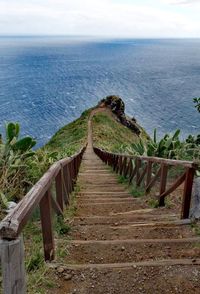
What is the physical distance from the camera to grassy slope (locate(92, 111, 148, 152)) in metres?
35.5

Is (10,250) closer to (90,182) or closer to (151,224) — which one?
(151,224)

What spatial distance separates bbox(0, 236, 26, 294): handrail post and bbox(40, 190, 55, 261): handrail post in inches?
55.5

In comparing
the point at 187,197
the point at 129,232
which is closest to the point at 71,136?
the point at 187,197

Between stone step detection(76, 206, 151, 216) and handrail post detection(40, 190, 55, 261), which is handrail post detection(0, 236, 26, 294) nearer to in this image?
handrail post detection(40, 190, 55, 261)

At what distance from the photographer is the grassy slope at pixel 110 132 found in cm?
3550

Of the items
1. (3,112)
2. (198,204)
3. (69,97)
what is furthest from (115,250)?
(69,97)

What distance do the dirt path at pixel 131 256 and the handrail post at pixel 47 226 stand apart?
0.17 meters

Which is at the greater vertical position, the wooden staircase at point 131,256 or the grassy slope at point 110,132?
the wooden staircase at point 131,256

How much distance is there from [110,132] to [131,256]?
116ft

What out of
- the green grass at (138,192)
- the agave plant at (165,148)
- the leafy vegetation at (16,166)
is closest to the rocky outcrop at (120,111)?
the agave plant at (165,148)

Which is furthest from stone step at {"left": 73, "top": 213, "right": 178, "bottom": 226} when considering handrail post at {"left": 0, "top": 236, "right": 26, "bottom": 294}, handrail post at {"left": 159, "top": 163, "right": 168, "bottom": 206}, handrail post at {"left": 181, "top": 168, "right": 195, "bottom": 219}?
handrail post at {"left": 0, "top": 236, "right": 26, "bottom": 294}

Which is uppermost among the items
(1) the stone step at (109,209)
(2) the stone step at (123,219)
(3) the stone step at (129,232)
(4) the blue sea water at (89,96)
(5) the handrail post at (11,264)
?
(5) the handrail post at (11,264)

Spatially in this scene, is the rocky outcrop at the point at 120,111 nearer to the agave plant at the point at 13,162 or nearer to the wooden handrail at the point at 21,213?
the agave plant at the point at 13,162

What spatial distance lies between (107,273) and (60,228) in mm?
1346
